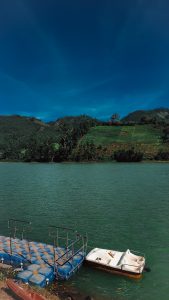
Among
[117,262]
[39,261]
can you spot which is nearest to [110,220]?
[117,262]

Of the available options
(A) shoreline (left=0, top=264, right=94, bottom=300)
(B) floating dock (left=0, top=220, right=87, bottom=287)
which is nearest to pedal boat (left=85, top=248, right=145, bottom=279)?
(B) floating dock (left=0, top=220, right=87, bottom=287)

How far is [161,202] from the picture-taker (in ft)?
213

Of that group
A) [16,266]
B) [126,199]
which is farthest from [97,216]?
[16,266]

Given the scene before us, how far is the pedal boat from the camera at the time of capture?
28570 millimetres

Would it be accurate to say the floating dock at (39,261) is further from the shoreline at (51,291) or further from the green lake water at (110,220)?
the green lake water at (110,220)

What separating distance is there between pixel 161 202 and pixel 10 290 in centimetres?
4798

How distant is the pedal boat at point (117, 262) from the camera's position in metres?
28.6

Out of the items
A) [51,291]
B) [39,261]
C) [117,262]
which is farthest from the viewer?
[117,262]

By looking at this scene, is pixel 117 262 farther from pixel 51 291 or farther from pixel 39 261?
pixel 39 261

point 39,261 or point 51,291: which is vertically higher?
point 39,261

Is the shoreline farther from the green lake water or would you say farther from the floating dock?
the green lake water

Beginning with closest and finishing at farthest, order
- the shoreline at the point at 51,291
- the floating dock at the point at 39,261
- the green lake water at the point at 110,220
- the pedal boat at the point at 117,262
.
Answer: the shoreline at the point at 51,291
the floating dock at the point at 39,261
the green lake water at the point at 110,220
the pedal boat at the point at 117,262

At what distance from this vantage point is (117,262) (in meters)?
30.0

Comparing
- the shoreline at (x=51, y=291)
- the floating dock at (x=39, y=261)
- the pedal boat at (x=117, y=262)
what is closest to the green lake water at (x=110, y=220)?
the pedal boat at (x=117, y=262)
